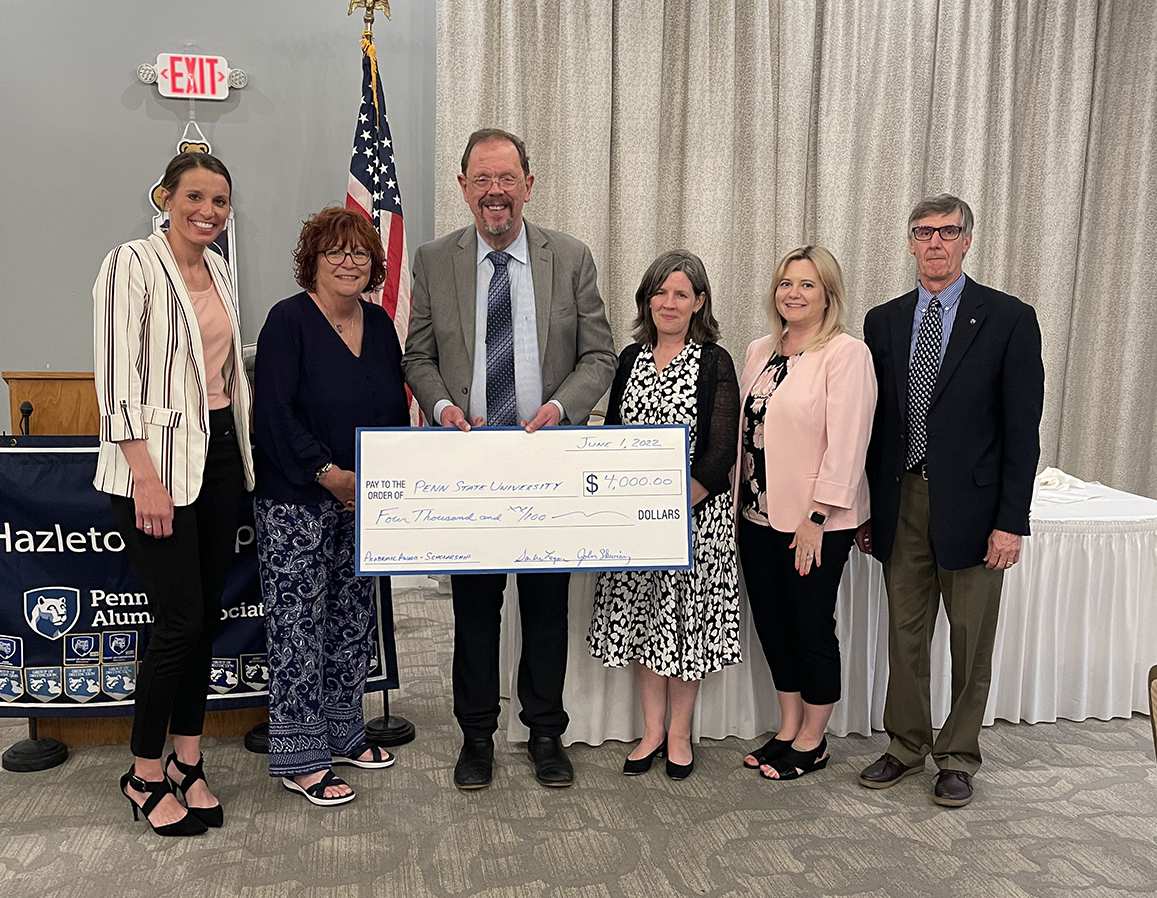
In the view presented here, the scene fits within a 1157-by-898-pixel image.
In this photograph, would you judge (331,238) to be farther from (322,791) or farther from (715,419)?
(322,791)

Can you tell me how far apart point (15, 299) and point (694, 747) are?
3.92m

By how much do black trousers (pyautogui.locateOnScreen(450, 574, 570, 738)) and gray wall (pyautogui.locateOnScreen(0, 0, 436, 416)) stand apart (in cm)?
277

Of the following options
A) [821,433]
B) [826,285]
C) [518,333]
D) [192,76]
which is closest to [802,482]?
[821,433]

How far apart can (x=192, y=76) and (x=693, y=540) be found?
362 centimetres

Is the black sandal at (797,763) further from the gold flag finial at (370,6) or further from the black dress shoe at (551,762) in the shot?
the gold flag finial at (370,6)

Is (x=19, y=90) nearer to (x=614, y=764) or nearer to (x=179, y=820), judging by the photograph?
(x=179, y=820)

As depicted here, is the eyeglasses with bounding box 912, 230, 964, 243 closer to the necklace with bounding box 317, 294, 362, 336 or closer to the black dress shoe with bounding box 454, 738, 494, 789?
the necklace with bounding box 317, 294, 362, 336

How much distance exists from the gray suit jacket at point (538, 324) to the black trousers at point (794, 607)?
0.65 metres

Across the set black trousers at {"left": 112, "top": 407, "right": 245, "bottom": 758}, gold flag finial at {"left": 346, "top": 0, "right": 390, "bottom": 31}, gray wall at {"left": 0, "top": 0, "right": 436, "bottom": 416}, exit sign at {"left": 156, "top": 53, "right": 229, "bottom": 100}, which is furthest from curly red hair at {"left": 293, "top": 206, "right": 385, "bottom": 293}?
exit sign at {"left": 156, "top": 53, "right": 229, "bottom": 100}

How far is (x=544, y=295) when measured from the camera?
2525 mm

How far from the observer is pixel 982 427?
2.43 m

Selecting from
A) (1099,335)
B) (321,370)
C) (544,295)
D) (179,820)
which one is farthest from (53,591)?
(1099,335)

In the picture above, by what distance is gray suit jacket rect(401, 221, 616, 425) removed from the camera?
8.24 feet

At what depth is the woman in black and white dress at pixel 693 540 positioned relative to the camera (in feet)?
8.34
